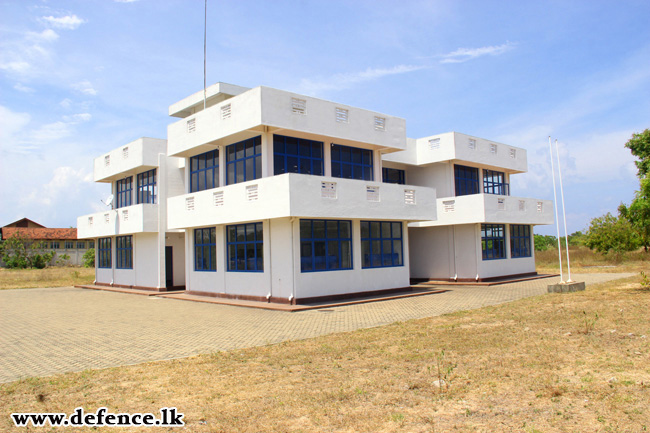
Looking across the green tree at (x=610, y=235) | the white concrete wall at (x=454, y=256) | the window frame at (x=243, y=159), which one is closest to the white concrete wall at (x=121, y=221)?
the window frame at (x=243, y=159)

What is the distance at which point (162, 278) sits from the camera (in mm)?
23875

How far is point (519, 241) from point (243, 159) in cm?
1591

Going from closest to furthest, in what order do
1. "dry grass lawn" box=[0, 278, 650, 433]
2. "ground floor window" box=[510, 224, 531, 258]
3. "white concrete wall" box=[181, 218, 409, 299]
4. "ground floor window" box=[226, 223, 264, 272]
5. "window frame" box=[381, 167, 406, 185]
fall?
"dry grass lawn" box=[0, 278, 650, 433], "white concrete wall" box=[181, 218, 409, 299], "ground floor window" box=[226, 223, 264, 272], "window frame" box=[381, 167, 406, 185], "ground floor window" box=[510, 224, 531, 258]

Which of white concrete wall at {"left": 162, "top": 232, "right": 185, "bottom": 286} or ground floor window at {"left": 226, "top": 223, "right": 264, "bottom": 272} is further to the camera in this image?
white concrete wall at {"left": 162, "top": 232, "right": 185, "bottom": 286}

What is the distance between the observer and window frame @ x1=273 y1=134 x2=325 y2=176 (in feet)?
57.1

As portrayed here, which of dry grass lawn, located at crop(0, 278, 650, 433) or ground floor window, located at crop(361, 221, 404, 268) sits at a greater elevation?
ground floor window, located at crop(361, 221, 404, 268)

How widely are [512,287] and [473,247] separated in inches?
116

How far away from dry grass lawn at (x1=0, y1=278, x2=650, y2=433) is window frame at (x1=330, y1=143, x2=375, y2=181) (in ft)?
31.5

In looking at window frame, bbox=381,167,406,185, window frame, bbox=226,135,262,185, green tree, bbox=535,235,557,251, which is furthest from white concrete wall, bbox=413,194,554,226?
green tree, bbox=535,235,557,251

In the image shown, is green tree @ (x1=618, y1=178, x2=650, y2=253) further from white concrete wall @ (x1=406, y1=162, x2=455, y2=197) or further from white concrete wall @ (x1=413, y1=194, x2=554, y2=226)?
white concrete wall @ (x1=406, y1=162, x2=455, y2=197)

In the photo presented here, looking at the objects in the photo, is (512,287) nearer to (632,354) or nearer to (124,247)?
(632,354)

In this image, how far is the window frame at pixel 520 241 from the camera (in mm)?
26172

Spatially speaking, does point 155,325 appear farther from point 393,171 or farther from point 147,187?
point 393,171

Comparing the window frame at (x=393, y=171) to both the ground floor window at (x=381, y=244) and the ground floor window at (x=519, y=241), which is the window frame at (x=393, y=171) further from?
the ground floor window at (x=519, y=241)
